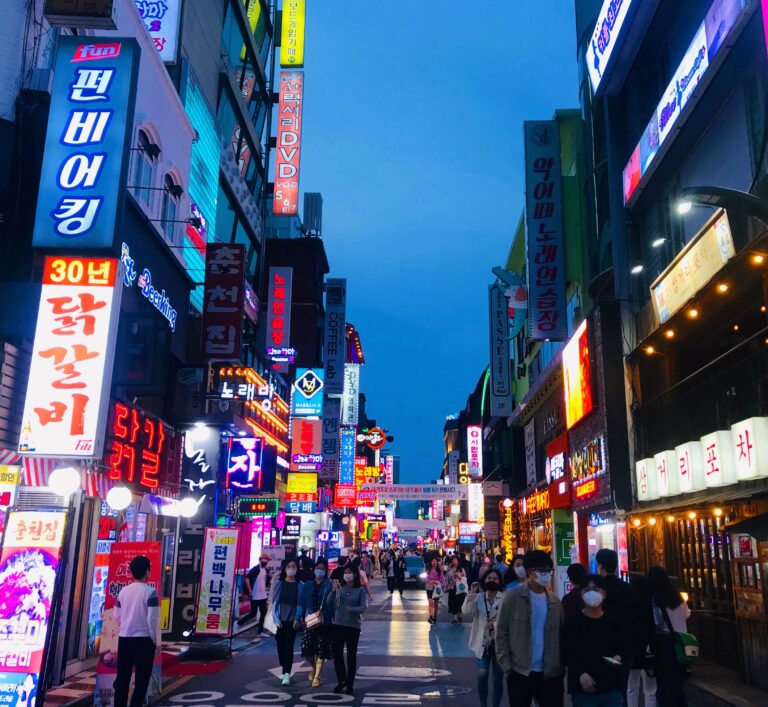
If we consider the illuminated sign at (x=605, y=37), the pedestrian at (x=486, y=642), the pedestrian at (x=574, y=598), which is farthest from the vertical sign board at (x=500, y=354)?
the pedestrian at (x=574, y=598)

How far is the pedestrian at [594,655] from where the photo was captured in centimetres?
595

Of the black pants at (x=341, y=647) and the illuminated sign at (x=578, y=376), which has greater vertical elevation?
the illuminated sign at (x=578, y=376)

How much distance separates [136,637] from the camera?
8.80 m

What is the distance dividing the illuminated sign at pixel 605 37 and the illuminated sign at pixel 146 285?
11992mm

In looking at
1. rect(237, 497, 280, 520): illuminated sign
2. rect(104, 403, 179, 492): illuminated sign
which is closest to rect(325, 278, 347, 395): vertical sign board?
rect(237, 497, 280, 520): illuminated sign

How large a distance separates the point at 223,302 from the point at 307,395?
76.0 feet

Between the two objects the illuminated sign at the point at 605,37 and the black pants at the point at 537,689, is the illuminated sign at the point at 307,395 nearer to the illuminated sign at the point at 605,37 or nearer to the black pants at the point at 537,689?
the illuminated sign at the point at 605,37

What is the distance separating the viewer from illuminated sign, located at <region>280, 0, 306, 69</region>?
4059 centimetres

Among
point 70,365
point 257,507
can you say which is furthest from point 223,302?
point 70,365

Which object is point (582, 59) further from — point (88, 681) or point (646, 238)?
point (88, 681)

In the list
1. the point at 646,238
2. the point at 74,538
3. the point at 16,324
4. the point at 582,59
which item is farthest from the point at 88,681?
the point at 582,59

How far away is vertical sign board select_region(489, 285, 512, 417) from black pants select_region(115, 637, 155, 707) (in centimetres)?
2944

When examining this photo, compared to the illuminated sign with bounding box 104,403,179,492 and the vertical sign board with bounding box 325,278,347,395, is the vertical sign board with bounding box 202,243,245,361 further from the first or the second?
the vertical sign board with bounding box 325,278,347,395

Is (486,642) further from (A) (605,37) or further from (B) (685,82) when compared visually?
(A) (605,37)
